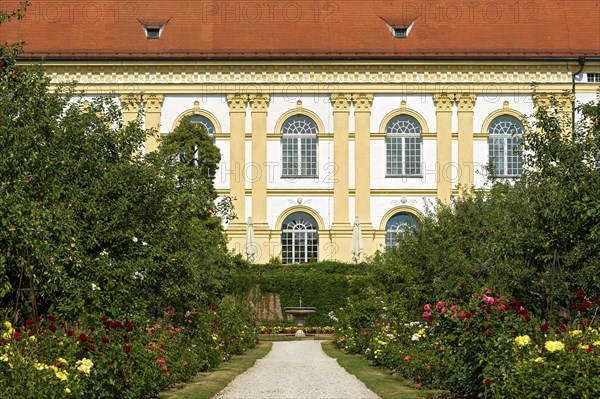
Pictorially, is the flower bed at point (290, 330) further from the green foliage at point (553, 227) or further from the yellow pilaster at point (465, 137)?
the green foliage at point (553, 227)

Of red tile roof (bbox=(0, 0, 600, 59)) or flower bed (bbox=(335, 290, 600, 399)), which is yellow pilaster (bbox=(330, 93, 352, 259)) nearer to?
red tile roof (bbox=(0, 0, 600, 59))

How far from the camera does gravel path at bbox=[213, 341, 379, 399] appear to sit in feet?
55.2

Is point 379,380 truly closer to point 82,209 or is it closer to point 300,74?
point 82,209

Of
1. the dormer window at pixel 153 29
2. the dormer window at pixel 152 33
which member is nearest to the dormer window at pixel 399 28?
the dormer window at pixel 153 29

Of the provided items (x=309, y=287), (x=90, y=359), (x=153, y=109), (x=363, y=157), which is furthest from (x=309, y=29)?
(x=90, y=359)

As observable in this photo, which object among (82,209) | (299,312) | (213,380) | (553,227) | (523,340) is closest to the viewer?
(523,340)

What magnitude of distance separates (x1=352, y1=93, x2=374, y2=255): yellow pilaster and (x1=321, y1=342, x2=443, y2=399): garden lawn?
20943mm

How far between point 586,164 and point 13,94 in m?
7.37

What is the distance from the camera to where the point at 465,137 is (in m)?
47.0

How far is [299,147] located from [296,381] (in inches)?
1107

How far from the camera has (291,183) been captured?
46.9m

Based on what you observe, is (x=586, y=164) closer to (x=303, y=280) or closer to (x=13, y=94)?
(x=13, y=94)

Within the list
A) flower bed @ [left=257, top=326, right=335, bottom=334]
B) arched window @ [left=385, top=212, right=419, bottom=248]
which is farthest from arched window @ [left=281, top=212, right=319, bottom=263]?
flower bed @ [left=257, top=326, right=335, bottom=334]

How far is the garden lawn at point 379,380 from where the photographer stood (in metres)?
16.4
